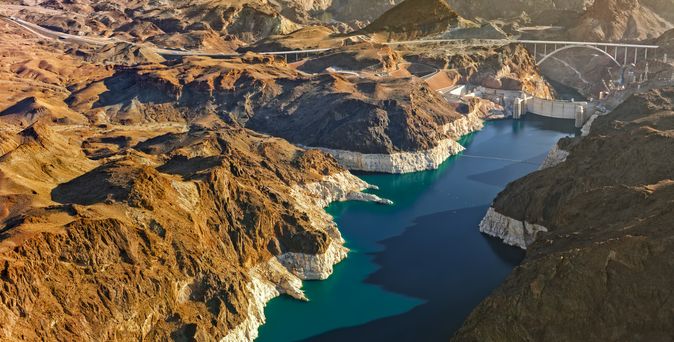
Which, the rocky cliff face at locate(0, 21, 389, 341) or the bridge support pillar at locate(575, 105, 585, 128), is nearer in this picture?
the rocky cliff face at locate(0, 21, 389, 341)

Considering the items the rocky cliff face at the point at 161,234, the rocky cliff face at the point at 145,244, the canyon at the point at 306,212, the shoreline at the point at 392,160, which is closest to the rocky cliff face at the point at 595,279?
the canyon at the point at 306,212

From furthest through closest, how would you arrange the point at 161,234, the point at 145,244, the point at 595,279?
the point at 161,234 < the point at 145,244 < the point at 595,279

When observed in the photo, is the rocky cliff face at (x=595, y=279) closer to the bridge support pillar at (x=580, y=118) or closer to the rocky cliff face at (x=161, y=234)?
the rocky cliff face at (x=161, y=234)

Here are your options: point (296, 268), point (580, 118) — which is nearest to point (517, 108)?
point (580, 118)

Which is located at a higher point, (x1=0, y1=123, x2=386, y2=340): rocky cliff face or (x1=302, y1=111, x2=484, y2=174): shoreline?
(x1=0, y1=123, x2=386, y2=340): rocky cliff face

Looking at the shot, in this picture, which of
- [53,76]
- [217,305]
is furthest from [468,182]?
[53,76]

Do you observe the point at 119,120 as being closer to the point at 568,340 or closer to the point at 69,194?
the point at 69,194

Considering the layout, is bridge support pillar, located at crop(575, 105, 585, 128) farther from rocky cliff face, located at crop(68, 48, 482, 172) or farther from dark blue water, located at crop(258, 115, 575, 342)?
dark blue water, located at crop(258, 115, 575, 342)

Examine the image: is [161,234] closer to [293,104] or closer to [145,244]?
[145,244]

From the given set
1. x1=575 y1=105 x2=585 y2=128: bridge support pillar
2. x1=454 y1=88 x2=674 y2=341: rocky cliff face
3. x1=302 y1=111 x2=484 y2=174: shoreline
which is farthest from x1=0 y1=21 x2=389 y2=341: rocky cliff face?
x1=575 y1=105 x2=585 y2=128: bridge support pillar
